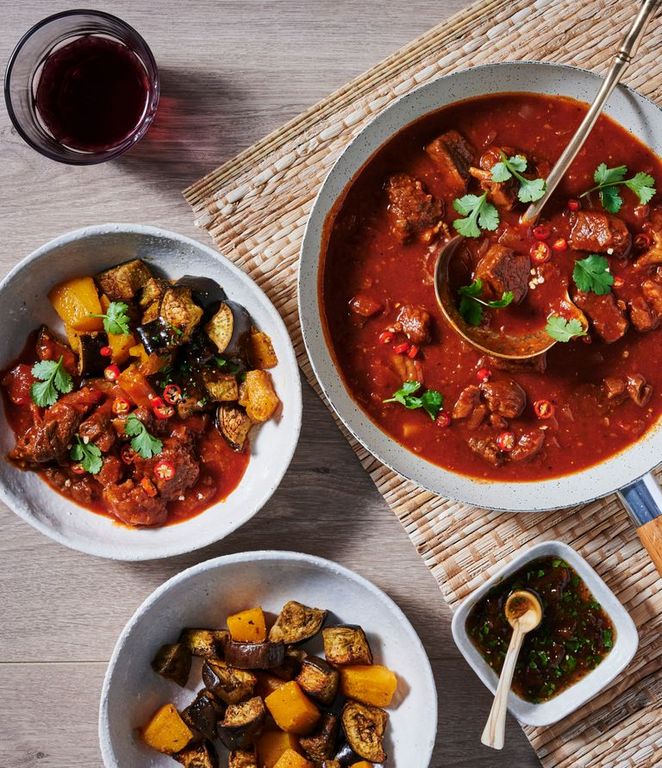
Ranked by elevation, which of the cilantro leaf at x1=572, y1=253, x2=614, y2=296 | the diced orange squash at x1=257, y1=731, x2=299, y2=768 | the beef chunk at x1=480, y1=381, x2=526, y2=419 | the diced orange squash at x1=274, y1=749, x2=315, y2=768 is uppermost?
the cilantro leaf at x1=572, y1=253, x2=614, y2=296

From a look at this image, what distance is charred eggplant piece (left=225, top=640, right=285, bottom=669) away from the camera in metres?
3.62

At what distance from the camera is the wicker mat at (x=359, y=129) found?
3.84 m

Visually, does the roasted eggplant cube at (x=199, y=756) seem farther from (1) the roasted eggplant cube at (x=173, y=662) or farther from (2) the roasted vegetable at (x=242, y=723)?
(1) the roasted eggplant cube at (x=173, y=662)

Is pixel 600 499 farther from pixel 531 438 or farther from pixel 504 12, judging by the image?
pixel 504 12

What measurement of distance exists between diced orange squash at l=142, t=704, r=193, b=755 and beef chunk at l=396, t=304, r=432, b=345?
2.11 metres

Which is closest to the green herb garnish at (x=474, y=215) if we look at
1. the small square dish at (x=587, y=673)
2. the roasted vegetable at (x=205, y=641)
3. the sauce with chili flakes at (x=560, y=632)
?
the small square dish at (x=587, y=673)

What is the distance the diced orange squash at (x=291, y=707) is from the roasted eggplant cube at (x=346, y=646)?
213 millimetres

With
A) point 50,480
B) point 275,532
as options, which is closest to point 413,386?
point 275,532

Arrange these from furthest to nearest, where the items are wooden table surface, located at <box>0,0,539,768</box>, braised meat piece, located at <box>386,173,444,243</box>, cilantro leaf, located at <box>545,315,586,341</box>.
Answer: wooden table surface, located at <box>0,0,539,768</box>
braised meat piece, located at <box>386,173,444,243</box>
cilantro leaf, located at <box>545,315,586,341</box>

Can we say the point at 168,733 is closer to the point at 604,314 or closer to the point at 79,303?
the point at 79,303

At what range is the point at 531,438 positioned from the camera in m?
3.68

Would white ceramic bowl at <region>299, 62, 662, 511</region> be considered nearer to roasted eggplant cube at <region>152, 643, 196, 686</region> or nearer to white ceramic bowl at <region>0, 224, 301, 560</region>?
white ceramic bowl at <region>0, 224, 301, 560</region>

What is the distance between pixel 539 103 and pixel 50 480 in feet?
9.48

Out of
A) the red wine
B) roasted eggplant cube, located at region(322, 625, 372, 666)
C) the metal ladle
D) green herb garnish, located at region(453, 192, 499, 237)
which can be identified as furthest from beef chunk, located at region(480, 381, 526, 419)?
the red wine
